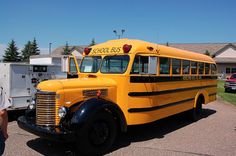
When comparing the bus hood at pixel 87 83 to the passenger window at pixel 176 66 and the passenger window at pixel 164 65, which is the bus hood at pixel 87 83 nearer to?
the passenger window at pixel 164 65

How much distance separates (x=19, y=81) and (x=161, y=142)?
4912 mm

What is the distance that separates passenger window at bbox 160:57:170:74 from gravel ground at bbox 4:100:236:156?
1.67 metres

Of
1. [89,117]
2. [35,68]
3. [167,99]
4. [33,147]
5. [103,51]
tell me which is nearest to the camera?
[89,117]

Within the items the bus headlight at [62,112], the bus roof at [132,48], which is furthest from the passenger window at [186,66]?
the bus headlight at [62,112]

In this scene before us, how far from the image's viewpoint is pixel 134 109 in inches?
265

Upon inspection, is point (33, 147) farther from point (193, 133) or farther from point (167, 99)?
point (193, 133)

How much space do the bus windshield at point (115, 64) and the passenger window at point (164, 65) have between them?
1151 millimetres

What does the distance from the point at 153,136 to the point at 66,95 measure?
2.92m

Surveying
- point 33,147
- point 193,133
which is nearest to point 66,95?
point 33,147

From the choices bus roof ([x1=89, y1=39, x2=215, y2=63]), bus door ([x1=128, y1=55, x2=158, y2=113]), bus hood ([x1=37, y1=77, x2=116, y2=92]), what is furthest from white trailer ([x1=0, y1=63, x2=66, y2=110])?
bus door ([x1=128, y1=55, x2=158, y2=113])

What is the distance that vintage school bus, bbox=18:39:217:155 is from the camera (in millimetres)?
5648

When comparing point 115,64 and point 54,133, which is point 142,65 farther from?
point 54,133

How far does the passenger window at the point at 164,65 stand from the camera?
24.5 ft

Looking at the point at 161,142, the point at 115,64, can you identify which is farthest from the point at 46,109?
the point at 161,142
